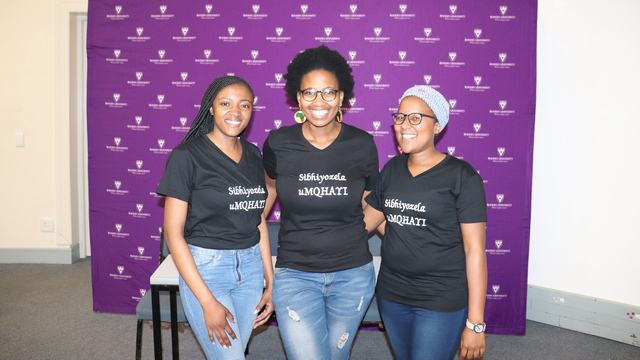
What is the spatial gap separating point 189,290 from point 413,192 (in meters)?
1.03

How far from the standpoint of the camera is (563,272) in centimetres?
341

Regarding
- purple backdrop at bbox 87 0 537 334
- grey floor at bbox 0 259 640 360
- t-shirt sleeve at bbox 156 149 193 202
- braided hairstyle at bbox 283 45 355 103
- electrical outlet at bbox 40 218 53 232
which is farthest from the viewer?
electrical outlet at bbox 40 218 53 232

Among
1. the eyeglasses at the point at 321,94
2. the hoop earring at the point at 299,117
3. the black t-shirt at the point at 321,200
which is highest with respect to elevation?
the hoop earring at the point at 299,117

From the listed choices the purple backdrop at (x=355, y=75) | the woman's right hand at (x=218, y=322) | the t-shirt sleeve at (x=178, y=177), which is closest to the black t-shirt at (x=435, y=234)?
the woman's right hand at (x=218, y=322)

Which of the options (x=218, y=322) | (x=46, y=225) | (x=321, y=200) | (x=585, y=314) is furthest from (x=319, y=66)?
(x=46, y=225)

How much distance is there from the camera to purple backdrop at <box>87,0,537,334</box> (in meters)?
3.24

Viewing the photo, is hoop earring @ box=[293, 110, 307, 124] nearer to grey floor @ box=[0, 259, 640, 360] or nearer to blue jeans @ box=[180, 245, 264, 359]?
blue jeans @ box=[180, 245, 264, 359]

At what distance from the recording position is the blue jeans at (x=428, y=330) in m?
1.66

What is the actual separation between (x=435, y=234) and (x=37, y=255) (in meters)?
4.70

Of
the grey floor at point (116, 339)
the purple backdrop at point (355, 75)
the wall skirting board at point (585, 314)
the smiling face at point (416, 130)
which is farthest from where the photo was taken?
the purple backdrop at point (355, 75)

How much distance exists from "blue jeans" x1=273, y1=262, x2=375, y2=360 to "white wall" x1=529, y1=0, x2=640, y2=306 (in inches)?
93.9

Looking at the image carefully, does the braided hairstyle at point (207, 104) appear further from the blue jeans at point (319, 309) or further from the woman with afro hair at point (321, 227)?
the blue jeans at point (319, 309)

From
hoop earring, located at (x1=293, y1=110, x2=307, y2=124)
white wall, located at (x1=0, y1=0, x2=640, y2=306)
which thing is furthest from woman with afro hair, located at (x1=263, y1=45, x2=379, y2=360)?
white wall, located at (x1=0, y1=0, x2=640, y2=306)

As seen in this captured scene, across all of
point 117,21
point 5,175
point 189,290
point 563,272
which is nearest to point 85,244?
point 5,175
